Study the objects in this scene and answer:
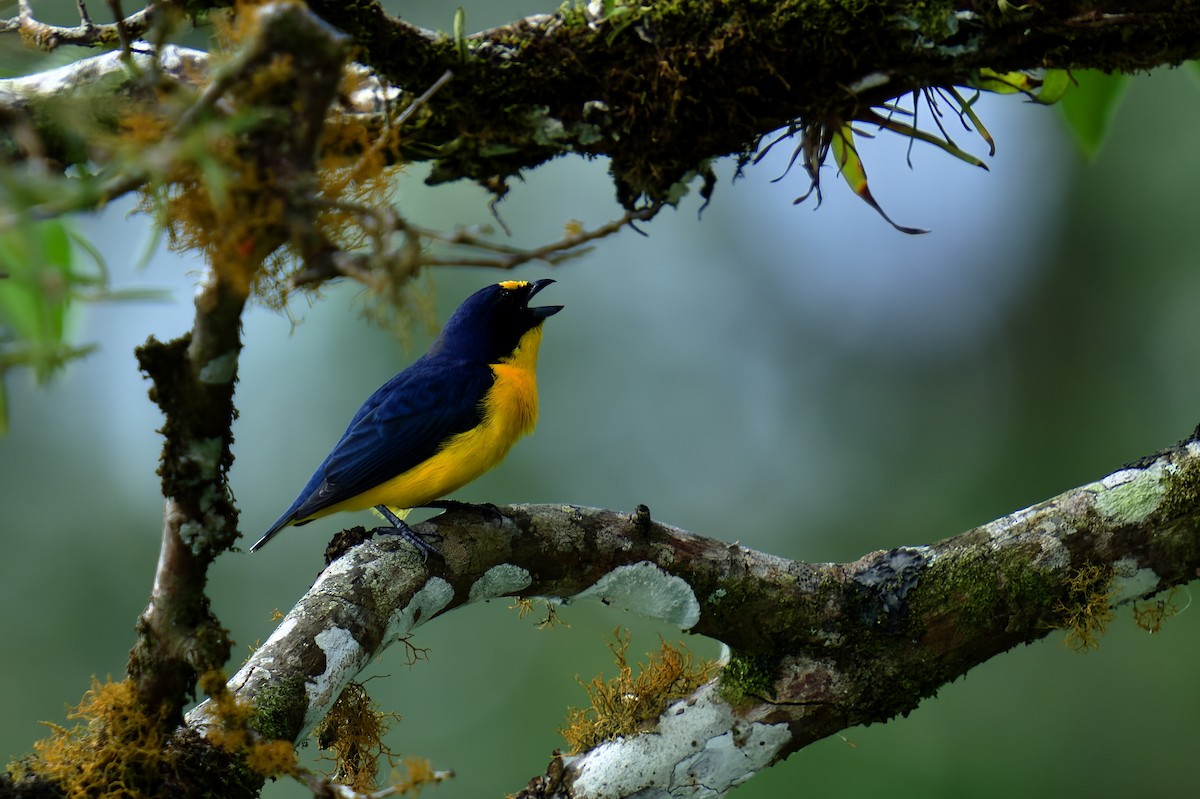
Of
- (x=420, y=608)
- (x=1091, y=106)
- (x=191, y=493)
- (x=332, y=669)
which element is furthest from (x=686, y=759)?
(x=1091, y=106)

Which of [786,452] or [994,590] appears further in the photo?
[786,452]

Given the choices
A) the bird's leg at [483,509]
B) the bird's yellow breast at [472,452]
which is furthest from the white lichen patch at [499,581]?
the bird's yellow breast at [472,452]

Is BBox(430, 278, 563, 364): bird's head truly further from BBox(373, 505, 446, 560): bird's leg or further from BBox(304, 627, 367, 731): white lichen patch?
BBox(304, 627, 367, 731): white lichen patch

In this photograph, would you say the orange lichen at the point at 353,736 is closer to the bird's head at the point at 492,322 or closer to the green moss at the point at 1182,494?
the bird's head at the point at 492,322

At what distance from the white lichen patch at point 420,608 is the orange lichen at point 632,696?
A: 0.43 meters

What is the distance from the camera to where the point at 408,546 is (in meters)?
2.59

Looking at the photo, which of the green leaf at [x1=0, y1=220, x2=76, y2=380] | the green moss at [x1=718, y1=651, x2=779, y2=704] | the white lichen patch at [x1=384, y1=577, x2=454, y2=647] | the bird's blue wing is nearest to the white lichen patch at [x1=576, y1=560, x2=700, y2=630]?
the green moss at [x1=718, y1=651, x2=779, y2=704]

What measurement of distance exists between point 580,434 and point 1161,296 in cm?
375

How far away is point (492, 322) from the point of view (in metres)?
4.16

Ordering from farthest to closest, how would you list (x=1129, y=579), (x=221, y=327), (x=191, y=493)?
(x=1129, y=579) < (x=191, y=493) < (x=221, y=327)

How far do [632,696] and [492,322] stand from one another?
179 centimetres

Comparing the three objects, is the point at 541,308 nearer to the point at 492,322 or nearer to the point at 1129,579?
the point at 492,322

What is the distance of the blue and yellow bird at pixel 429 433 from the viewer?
134 inches

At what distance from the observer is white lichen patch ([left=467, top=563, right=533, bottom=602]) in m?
2.72
